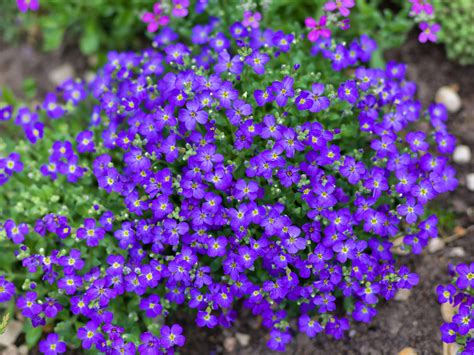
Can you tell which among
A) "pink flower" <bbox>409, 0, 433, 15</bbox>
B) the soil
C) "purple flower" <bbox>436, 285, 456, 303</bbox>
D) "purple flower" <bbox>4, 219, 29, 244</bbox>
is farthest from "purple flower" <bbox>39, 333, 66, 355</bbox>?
"pink flower" <bbox>409, 0, 433, 15</bbox>

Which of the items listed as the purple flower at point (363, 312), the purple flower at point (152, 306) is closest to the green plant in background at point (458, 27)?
the purple flower at point (363, 312)

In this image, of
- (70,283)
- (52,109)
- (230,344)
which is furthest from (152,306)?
(52,109)

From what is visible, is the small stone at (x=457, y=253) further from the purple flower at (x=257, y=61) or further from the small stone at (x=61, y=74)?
the small stone at (x=61, y=74)

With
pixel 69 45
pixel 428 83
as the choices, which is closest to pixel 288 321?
pixel 428 83

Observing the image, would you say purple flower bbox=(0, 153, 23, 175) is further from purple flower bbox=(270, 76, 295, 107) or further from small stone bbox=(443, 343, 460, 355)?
small stone bbox=(443, 343, 460, 355)

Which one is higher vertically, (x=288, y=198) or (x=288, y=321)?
(x=288, y=198)

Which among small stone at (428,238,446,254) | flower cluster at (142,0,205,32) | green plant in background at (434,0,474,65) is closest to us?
small stone at (428,238,446,254)

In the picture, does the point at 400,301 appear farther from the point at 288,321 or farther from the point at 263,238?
the point at 263,238
